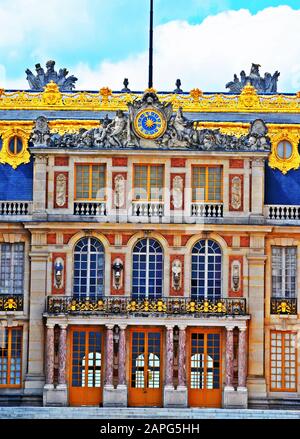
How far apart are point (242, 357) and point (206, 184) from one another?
25.7 feet

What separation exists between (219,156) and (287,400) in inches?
439

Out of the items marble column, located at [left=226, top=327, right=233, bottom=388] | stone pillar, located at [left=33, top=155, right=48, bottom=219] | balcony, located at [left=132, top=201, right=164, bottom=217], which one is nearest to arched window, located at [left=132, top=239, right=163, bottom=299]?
balcony, located at [left=132, top=201, right=164, bottom=217]

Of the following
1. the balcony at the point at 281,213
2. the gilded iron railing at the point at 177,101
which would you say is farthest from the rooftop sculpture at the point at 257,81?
the balcony at the point at 281,213

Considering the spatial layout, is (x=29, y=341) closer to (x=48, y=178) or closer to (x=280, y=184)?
(x=48, y=178)

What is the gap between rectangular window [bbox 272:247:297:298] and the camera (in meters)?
73.6

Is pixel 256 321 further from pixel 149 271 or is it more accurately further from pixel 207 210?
pixel 207 210

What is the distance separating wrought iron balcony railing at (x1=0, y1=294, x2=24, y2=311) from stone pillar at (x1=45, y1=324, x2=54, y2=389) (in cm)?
202

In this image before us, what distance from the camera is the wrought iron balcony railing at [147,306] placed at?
238ft

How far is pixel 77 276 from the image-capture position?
7325 cm

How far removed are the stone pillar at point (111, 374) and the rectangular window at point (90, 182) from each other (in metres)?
5.95

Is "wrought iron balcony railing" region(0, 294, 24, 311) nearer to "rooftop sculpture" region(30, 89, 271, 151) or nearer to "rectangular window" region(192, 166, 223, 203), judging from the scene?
"rooftop sculpture" region(30, 89, 271, 151)

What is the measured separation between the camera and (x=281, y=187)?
74.7m
